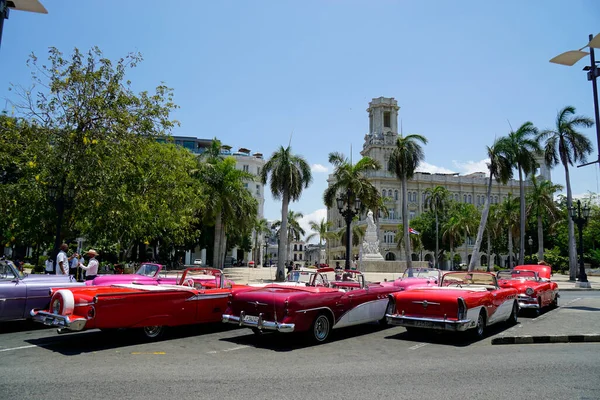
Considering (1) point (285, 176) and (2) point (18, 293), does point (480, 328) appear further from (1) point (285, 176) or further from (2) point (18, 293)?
(1) point (285, 176)

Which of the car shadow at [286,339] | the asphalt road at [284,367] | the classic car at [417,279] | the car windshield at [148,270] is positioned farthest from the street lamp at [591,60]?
the car windshield at [148,270]

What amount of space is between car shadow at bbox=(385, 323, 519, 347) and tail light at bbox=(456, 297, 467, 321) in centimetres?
62

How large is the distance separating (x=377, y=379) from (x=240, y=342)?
12.0ft

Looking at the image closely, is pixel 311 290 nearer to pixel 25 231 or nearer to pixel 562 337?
pixel 562 337

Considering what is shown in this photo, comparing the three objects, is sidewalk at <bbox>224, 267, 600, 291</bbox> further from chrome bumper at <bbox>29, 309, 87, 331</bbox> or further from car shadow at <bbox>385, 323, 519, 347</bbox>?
chrome bumper at <bbox>29, 309, 87, 331</bbox>

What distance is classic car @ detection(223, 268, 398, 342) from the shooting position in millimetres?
8430

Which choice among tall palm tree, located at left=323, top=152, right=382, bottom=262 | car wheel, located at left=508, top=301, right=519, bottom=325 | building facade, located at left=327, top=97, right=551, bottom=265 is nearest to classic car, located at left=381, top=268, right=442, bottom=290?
car wheel, located at left=508, top=301, right=519, bottom=325

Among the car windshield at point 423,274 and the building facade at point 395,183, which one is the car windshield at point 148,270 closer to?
the car windshield at point 423,274

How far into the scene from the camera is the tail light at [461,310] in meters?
8.75

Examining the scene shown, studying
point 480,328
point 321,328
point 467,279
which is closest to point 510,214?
point 467,279

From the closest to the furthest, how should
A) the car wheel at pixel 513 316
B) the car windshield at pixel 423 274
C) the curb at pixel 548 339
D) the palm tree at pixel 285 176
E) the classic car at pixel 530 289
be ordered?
the curb at pixel 548 339 → the car wheel at pixel 513 316 → the classic car at pixel 530 289 → the car windshield at pixel 423 274 → the palm tree at pixel 285 176

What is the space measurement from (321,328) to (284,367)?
221 cm

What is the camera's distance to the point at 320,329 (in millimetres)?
9109

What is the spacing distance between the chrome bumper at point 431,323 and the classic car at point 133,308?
376 centimetres
